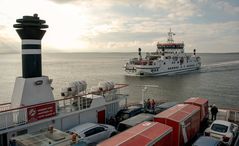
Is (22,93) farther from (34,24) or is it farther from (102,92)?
(102,92)

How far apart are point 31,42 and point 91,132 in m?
5.57

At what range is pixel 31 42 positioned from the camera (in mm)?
12695

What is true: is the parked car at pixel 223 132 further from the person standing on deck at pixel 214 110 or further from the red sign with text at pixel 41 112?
the red sign with text at pixel 41 112

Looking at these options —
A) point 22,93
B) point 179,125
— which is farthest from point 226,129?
point 22,93

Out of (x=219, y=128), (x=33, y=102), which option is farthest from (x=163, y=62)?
(x=33, y=102)

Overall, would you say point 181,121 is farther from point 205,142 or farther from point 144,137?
point 144,137

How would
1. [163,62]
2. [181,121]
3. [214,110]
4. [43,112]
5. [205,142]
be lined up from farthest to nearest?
[163,62]
[214,110]
[181,121]
[43,112]
[205,142]

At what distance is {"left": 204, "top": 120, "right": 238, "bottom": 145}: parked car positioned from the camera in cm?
1404

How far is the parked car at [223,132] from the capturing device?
46.1ft

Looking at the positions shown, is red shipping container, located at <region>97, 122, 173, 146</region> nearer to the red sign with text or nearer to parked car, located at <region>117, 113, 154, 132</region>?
parked car, located at <region>117, 113, 154, 132</region>

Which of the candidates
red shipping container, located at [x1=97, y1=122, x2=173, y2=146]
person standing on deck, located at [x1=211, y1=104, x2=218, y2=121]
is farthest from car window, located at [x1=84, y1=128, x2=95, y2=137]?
person standing on deck, located at [x1=211, y1=104, x2=218, y2=121]

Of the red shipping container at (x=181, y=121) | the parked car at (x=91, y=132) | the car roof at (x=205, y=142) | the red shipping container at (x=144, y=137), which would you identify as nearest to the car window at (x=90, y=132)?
the parked car at (x=91, y=132)

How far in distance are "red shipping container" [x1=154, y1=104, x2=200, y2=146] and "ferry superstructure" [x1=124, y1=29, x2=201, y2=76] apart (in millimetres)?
55491

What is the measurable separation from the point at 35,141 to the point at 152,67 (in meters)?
62.6
